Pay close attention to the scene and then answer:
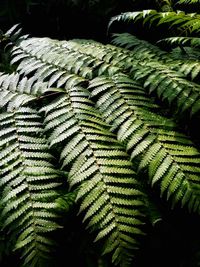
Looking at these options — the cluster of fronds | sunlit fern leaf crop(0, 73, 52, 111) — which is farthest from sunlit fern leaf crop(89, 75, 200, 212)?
sunlit fern leaf crop(0, 73, 52, 111)

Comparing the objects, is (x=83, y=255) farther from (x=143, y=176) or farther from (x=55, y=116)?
(x=55, y=116)

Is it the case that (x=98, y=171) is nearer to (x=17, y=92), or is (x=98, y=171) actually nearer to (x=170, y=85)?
(x=170, y=85)

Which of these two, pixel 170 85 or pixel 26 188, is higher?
pixel 170 85

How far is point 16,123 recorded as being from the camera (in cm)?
172

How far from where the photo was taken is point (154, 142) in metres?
1.56

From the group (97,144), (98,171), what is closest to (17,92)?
(97,144)

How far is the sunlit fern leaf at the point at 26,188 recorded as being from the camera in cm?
135

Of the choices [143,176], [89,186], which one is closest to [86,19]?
[143,176]

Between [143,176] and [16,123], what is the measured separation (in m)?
0.70

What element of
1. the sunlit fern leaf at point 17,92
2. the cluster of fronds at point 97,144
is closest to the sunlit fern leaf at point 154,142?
the cluster of fronds at point 97,144

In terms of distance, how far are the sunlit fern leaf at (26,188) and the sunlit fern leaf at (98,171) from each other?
101 mm

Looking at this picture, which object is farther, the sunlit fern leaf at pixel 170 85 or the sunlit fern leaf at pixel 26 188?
the sunlit fern leaf at pixel 170 85

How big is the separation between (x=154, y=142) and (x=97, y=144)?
263 millimetres

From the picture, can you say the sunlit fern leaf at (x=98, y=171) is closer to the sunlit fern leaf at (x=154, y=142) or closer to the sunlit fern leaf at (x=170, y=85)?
the sunlit fern leaf at (x=154, y=142)
